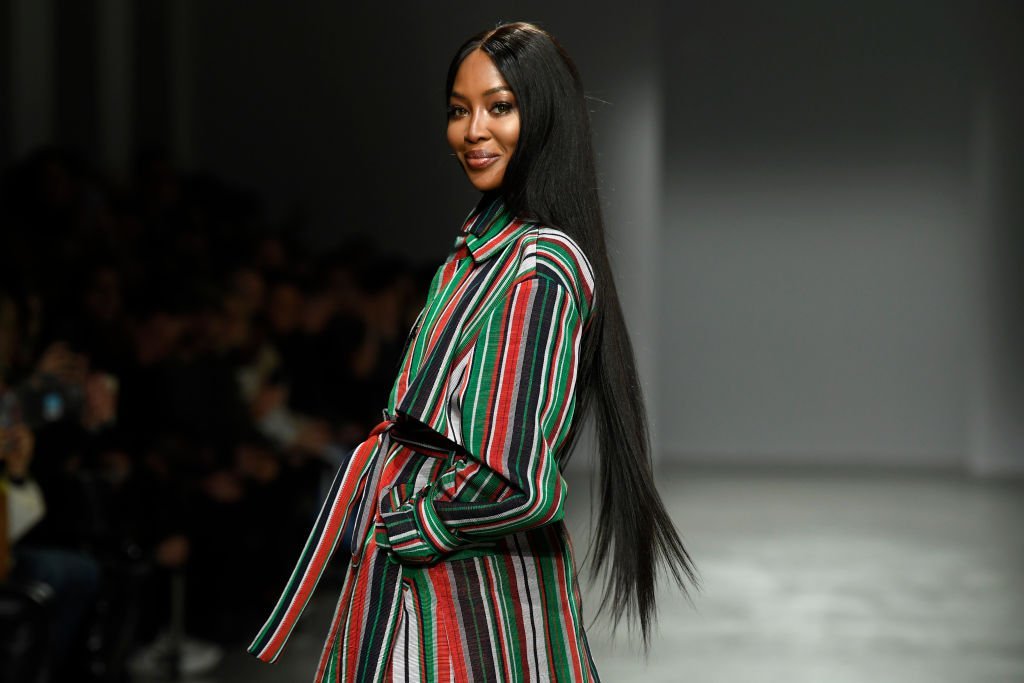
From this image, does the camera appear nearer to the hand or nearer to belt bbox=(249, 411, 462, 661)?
the hand

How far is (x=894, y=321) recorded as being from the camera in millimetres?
8711

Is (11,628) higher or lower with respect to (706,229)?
lower

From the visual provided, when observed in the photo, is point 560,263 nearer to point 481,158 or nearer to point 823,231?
point 481,158

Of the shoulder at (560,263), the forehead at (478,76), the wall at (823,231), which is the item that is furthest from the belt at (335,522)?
the wall at (823,231)

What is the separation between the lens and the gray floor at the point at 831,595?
394 cm

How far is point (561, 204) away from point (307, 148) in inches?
273

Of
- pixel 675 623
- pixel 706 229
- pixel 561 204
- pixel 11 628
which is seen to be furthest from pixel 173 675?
pixel 706 229

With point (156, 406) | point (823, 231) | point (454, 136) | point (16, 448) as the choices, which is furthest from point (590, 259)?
point (823, 231)

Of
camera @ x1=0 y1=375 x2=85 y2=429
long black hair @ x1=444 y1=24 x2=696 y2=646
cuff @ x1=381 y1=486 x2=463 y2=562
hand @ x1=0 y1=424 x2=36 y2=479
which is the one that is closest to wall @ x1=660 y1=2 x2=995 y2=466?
camera @ x1=0 y1=375 x2=85 y2=429

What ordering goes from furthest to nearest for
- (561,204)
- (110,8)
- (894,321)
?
(894,321) → (110,8) → (561,204)

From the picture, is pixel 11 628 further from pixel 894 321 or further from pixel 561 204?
pixel 894 321

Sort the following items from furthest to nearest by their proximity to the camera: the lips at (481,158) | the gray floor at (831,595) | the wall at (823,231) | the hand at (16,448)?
the wall at (823,231) < the gray floor at (831,595) < the hand at (16,448) < the lips at (481,158)

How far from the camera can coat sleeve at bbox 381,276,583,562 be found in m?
1.27

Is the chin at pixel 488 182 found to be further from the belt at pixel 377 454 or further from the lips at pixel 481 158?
the belt at pixel 377 454
